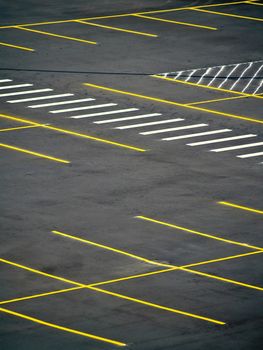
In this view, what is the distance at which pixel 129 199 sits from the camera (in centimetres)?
3238

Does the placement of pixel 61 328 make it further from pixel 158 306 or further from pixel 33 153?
pixel 33 153

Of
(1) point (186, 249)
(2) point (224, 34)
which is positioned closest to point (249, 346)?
(1) point (186, 249)

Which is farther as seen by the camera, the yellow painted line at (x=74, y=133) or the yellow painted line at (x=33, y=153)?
the yellow painted line at (x=74, y=133)

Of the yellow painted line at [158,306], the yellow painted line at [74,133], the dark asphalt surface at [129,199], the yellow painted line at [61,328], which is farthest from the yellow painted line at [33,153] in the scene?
the yellow painted line at [61,328]

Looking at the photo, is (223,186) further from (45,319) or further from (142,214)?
(45,319)

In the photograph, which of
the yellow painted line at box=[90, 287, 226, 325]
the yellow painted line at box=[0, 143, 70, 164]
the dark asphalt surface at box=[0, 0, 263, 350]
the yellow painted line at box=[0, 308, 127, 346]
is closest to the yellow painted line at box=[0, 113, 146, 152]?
the dark asphalt surface at box=[0, 0, 263, 350]

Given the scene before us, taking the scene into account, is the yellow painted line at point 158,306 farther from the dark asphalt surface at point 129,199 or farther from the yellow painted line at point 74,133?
the yellow painted line at point 74,133

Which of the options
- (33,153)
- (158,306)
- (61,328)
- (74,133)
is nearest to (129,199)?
(33,153)

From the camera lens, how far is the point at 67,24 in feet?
165

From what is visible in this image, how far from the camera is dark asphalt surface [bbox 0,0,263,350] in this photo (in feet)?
82.9

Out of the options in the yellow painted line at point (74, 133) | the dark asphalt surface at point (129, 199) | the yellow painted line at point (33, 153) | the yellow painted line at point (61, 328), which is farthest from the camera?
the yellow painted line at point (74, 133)

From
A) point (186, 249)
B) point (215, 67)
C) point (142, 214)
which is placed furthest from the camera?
point (215, 67)

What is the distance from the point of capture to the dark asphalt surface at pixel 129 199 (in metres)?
25.3

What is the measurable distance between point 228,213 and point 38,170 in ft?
16.5
